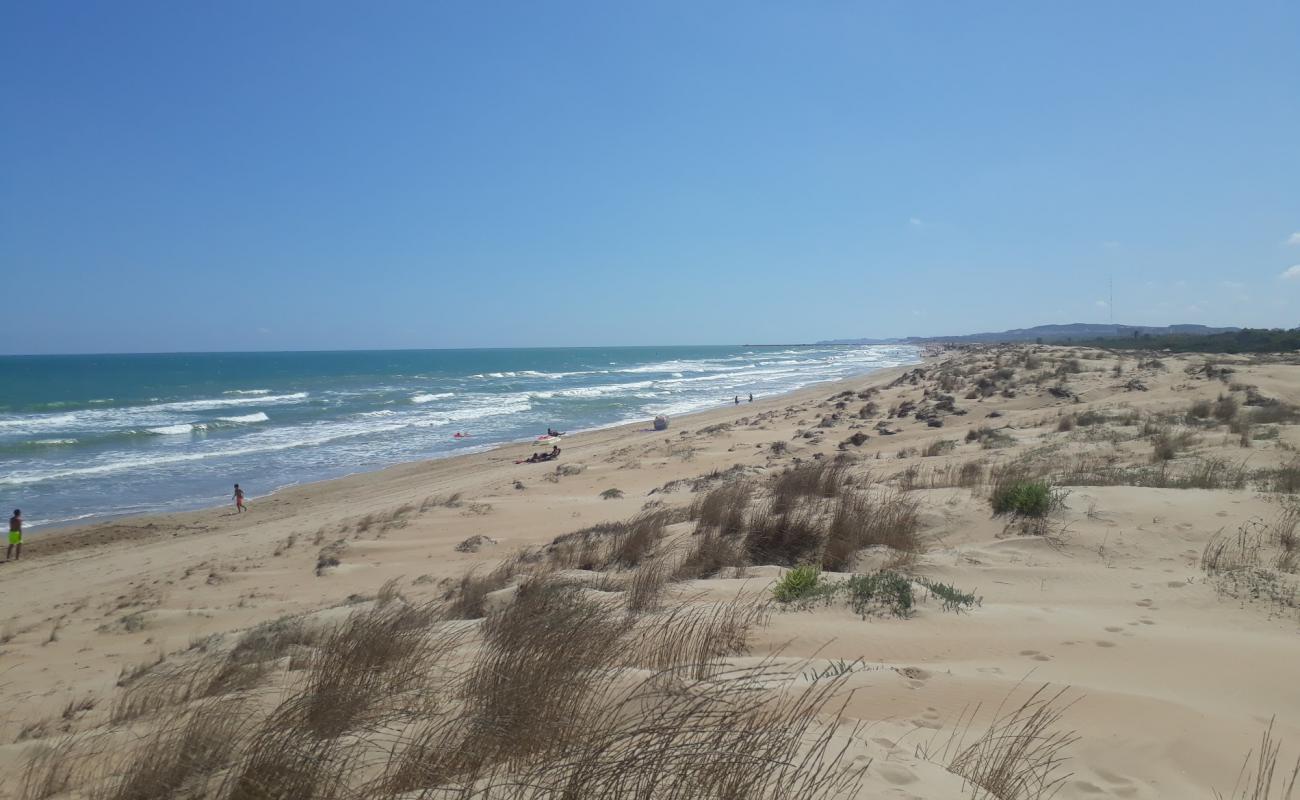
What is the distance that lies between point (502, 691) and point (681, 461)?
1681 centimetres

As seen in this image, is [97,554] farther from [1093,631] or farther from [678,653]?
[1093,631]

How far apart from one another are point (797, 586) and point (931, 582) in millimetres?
1374

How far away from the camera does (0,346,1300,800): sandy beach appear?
3.77 m

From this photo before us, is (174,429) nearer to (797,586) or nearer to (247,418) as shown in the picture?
(247,418)

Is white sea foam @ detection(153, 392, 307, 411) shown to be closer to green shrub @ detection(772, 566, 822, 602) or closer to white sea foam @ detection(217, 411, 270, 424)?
white sea foam @ detection(217, 411, 270, 424)

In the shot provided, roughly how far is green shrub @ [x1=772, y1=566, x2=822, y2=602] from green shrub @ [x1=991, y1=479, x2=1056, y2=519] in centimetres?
346

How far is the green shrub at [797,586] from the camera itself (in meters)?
5.75

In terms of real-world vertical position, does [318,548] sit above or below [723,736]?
below

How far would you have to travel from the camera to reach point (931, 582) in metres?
6.20

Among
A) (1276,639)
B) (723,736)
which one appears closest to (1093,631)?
(1276,639)

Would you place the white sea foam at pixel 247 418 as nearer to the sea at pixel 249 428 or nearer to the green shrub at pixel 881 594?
the sea at pixel 249 428

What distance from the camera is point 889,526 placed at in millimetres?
7762

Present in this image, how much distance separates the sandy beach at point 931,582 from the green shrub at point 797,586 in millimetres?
127

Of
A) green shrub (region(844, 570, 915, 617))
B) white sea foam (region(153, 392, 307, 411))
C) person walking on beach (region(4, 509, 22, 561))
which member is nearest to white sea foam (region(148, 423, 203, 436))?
white sea foam (region(153, 392, 307, 411))
